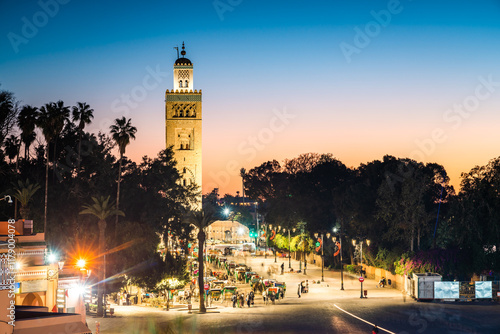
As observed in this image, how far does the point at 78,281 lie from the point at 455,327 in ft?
76.1

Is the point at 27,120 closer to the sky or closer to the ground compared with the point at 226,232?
closer to the sky

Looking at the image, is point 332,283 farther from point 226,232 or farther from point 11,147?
point 226,232

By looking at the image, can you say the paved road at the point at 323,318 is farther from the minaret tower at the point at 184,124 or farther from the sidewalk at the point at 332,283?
the minaret tower at the point at 184,124

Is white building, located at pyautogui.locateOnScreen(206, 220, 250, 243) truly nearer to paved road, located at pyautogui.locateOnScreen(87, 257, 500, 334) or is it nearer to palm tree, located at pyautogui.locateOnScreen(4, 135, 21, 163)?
palm tree, located at pyautogui.locateOnScreen(4, 135, 21, 163)

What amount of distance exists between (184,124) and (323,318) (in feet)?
230

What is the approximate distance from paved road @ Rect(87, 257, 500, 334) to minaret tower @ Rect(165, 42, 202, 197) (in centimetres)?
5389

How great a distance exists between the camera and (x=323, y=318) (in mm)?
41000

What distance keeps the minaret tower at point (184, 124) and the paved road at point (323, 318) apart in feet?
177

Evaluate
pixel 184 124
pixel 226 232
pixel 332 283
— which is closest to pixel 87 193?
pixel 332 283

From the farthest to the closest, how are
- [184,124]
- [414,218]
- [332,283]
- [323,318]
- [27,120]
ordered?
[184,124] → [332,283] → [414,218] → [27,120] → [323,318]

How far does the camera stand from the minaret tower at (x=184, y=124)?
10450 cm

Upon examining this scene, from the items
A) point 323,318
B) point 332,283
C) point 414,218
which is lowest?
point 332,283

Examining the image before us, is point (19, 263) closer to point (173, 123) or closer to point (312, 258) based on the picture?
point (312, 258)

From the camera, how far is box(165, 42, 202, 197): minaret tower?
104500mm
